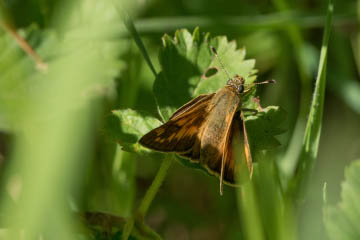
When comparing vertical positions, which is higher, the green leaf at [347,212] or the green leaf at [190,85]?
the green leaf at [190,85]

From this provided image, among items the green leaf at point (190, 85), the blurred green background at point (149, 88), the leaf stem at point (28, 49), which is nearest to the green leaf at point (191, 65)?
the green leaf at point (190, 85)

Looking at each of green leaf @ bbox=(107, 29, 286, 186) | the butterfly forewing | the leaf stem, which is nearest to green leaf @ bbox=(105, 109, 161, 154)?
green leaf @ bbox=(107, 29, 286, 186)

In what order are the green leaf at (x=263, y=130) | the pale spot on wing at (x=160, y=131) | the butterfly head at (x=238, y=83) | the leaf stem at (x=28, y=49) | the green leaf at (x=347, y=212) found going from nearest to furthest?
1. the green leaf at (x=347, y=212)
2. the pale spot on wing at (x=160, y=131)
3. the green leaf at (x=263, y=130)
4. the butterfly head at (x=238, y=83)
5. the leaf stem at (x=28, y=49)

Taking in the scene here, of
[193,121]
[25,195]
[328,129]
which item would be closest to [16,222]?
[25,195]

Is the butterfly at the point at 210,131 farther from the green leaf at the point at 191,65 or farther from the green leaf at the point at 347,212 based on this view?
the green leaf at the point at 347,212

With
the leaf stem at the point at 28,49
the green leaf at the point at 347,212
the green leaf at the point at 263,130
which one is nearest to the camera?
the green leaf at the point at 347,212

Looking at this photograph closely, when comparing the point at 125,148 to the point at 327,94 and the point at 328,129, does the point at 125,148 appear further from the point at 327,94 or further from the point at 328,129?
the point at 327,94
